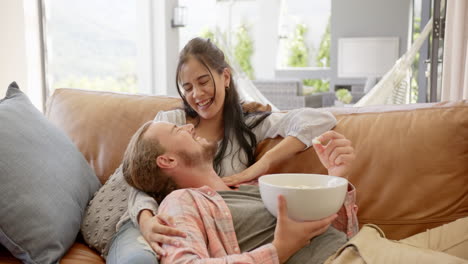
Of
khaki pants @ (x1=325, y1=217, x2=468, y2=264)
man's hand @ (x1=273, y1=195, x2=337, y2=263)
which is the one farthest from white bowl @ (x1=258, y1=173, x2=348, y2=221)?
khaki pants @ (x1=325, y1=217, x2=468, y2=264)

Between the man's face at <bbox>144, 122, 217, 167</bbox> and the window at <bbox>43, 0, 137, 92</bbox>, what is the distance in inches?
144

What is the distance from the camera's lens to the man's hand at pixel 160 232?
1.10 meters

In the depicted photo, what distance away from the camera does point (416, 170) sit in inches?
60.0

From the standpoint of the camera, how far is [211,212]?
1.24 m

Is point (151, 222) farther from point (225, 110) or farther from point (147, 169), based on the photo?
point (225, 110)

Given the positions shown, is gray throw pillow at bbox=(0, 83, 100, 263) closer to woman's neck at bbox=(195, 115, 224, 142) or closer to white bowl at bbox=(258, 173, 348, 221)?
woman's neck at bbox=(195, 115, 224, 142)

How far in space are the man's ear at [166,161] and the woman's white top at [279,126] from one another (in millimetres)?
361

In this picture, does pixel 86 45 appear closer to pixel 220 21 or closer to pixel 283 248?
pixel 283 248

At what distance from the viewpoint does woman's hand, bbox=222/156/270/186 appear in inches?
60.8

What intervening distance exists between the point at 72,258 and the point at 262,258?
642mm

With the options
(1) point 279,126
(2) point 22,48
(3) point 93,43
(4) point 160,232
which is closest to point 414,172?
(1) point 279,126

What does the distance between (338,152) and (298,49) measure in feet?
35.9

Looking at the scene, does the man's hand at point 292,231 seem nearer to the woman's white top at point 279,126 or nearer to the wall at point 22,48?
the woman's white top at point 279,126

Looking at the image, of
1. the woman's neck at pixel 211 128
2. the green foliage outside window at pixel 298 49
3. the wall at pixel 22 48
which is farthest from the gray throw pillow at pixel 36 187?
the green foliage outside window at pixel 298 49
